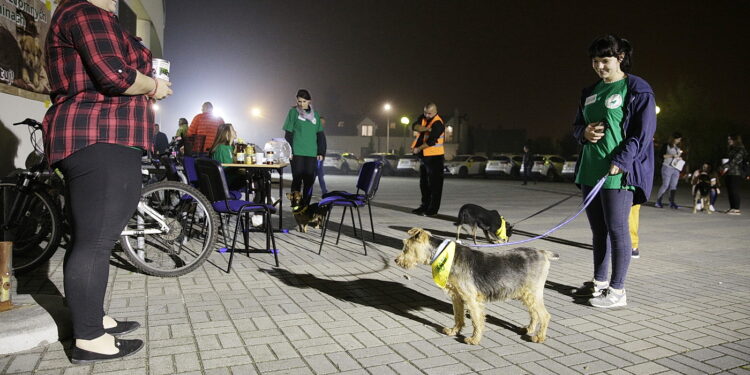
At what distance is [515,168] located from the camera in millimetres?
33688

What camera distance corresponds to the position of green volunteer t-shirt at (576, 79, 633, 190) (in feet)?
13.4

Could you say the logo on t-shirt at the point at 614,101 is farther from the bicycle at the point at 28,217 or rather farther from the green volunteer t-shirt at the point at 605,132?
the bicycle at the point at 28,217

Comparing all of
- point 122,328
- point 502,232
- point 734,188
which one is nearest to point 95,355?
point 122,328

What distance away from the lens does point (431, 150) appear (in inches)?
387

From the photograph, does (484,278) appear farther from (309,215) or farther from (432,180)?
(432,180)

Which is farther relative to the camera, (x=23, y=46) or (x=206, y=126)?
(x=206, y=126)

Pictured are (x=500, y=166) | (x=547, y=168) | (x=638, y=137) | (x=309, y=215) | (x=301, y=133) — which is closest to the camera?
(x=638, y=137)

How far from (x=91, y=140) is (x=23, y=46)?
5411mm

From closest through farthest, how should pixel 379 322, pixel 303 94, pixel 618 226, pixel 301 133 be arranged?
pixel 379 322, pixel 618 226, pixel 301 133, pixel 303 94

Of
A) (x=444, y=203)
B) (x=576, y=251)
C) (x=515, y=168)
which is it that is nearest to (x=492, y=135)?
(x=515, y=168)

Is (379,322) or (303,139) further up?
(303,139)

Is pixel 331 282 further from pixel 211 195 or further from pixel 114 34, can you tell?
pixel 114 34

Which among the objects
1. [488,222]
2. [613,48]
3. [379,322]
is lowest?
[379,322]

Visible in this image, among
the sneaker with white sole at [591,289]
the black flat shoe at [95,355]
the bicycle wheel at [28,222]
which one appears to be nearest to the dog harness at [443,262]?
the sneaker with white sole at [591,289]
